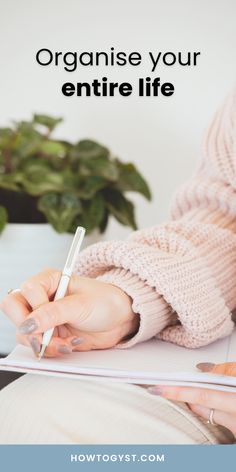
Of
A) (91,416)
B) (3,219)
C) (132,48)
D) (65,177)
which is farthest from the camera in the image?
(65,177)

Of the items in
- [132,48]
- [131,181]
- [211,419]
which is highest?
[132,48]

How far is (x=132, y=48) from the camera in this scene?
757 mm

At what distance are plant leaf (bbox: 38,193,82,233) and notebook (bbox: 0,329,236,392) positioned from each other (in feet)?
1.60

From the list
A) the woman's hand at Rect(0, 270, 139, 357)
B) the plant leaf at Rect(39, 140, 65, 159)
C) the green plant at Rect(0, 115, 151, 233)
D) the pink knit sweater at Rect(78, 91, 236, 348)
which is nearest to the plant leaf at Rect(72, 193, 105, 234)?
the green plant at Rect(0, 115, 151, 233)

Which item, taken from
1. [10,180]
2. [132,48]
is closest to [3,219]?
[10,180]

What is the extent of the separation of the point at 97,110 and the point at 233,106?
52 centimetres

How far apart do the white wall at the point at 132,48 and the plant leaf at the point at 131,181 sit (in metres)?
0.06

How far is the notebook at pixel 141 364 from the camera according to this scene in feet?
1.20

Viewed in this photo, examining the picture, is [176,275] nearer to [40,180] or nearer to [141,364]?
[141,364]

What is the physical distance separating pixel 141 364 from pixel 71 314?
7 centimetres

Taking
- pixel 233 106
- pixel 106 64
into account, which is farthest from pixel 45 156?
pixel 233 106

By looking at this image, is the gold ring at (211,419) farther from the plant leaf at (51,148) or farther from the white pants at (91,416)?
the plant leaf at (51,148)

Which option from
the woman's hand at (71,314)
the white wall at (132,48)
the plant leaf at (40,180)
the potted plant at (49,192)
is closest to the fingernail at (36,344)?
the woman's hand at (71,314)
